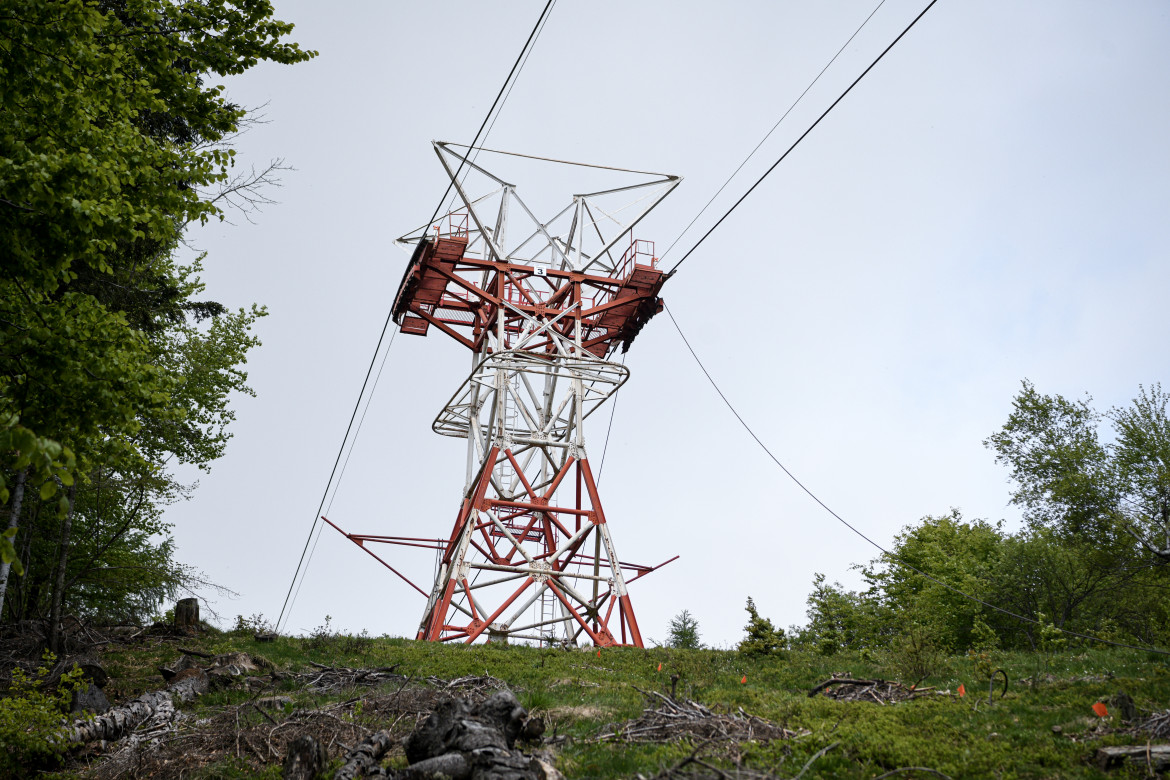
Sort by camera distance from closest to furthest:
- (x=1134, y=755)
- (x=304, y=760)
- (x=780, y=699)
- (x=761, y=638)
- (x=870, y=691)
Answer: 1. (x=1134, y=755)
2. (x=304, y=760)
3. (x=780, y=699)
4. (x=870, y=691)
5. (x=761, y=638)

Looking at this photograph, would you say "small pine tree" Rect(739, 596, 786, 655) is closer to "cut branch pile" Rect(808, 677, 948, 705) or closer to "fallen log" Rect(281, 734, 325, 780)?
"cut branch pile" Rect(808, 677, 948, 705)

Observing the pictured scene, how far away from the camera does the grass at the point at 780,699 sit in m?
7.13

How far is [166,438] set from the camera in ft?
58.7

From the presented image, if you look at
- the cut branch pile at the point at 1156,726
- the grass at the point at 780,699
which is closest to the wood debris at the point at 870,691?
the grass at the point at 780,699

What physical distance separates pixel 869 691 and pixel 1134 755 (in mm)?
3642

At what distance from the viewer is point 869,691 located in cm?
1030

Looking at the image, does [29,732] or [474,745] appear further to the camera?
[29,732]

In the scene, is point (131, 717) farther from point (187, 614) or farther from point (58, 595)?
point (187, 614)

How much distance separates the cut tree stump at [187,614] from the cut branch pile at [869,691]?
1215 cm

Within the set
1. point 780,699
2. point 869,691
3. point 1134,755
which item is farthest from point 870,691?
point 1134,755

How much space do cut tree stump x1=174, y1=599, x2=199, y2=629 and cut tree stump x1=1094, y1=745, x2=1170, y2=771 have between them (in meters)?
15.3

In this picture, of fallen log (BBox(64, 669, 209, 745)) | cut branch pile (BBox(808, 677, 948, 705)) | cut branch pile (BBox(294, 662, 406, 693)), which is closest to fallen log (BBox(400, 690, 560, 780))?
fallen log (BBox(64, 669, 209, 745))

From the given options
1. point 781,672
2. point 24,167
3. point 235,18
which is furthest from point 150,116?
point 781,672

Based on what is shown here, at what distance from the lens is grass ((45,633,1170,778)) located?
23.4 ft
